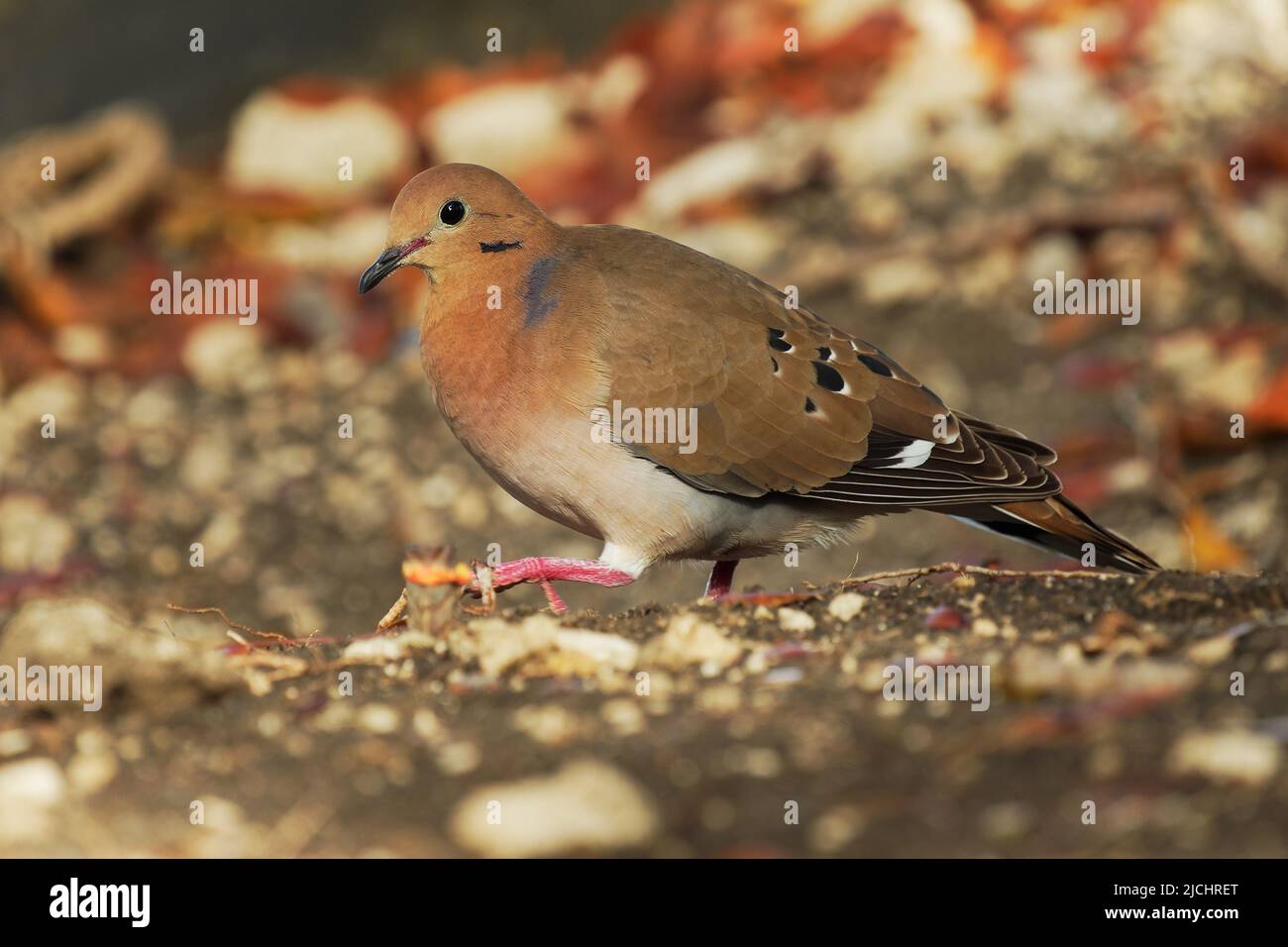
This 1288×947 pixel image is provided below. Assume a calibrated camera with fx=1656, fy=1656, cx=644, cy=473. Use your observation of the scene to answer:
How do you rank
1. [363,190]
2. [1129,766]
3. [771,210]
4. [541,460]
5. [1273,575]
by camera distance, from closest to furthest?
[1129,766], [1273,575], [541,460], [771,210], [363,190]

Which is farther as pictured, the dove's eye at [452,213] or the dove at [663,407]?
the dove's eye at [452,213]

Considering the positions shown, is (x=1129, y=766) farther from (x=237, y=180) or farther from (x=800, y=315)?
(x=237, y=180)

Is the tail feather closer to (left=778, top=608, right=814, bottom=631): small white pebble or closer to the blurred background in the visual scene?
the blurred background

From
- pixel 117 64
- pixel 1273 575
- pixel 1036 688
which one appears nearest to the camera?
pixel 1036 688
